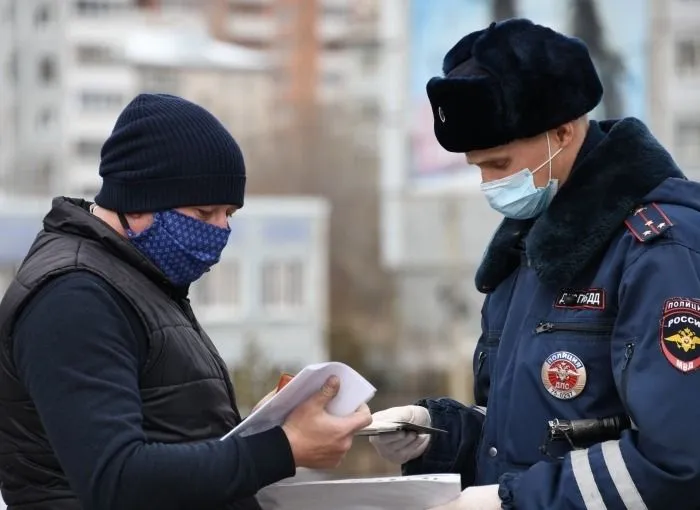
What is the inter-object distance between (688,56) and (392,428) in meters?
35.5

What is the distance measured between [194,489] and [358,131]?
140ft

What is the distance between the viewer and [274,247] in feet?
112

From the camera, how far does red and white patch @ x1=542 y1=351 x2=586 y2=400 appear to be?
2.54 metres

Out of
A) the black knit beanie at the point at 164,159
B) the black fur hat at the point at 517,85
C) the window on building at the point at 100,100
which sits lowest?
the window on building at the point at 100,100

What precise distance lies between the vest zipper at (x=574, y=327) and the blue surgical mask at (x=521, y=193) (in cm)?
23

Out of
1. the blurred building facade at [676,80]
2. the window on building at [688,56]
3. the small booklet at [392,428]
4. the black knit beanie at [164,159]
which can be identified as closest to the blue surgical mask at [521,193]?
the small booklet at [392,428]

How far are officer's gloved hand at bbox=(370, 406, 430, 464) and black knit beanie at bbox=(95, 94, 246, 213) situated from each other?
0.65 m

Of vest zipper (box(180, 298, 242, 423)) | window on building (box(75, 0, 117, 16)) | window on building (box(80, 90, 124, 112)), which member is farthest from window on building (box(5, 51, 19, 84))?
vest zipper (box(180, 298, 242, 423))

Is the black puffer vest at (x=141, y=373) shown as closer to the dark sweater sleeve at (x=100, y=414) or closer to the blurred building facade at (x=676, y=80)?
the dark sweater sleeve at (x=100, y=414)

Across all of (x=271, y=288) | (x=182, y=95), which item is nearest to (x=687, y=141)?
(x=271, y=288)

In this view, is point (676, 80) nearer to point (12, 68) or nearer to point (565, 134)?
point (12, 68)

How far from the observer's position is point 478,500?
2.53 metres

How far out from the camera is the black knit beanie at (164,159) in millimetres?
2391

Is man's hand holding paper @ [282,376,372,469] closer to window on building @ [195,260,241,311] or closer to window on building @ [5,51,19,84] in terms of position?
window on building @ [195,260,241,311]
